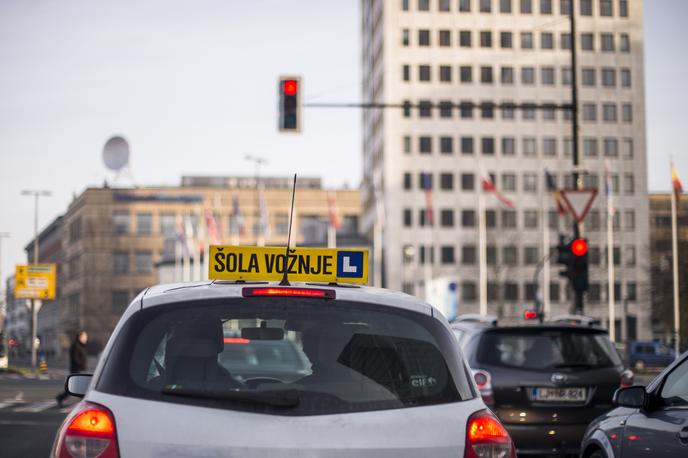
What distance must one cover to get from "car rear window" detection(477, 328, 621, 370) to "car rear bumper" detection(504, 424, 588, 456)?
587mm

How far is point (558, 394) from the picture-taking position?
1116 centimetres

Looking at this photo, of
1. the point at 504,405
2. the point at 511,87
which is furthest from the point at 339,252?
the point at 511,87

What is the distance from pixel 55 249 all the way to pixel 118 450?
146 meters

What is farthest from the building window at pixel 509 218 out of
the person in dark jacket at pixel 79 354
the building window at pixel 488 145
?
the person in dark jacket at pixel 79 354

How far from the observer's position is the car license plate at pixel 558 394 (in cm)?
1116

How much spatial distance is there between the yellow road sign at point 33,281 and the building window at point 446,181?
4630 centimetres

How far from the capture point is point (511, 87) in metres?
104

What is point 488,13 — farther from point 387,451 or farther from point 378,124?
point 387,451

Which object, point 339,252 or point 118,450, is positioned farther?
point 339,252

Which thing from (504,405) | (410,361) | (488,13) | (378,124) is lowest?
(504,405)

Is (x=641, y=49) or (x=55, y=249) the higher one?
(x=641, y=49)

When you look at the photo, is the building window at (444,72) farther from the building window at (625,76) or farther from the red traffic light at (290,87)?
the red traffic light at (290,87)

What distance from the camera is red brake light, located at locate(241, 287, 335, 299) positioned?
464cm

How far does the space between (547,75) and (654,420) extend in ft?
328
